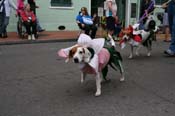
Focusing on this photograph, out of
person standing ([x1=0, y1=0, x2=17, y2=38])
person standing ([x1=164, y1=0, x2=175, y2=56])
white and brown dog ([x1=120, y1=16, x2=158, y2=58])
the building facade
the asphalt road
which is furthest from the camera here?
the building facade

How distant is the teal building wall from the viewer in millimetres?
18203

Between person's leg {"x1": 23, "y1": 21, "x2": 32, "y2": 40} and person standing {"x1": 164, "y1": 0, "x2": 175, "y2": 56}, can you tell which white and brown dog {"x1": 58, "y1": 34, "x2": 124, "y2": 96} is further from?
person's leg {"x1": 23, "y1": 21, "x2": 32, "y2": 40}

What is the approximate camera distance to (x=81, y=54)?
5945 millimetres

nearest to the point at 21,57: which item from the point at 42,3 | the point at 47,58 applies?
the point at 47,58

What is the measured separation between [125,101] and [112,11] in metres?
8.77

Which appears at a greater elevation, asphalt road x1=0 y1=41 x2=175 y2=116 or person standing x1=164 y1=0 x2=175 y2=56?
person standing x1=164 y1=0 x2=175 y2=56

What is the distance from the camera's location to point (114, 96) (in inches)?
252

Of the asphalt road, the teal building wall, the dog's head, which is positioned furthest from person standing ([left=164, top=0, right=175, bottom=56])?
the teal building wall

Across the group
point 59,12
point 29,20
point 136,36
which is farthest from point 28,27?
point 136,36

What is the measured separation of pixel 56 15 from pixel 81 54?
1295 cm

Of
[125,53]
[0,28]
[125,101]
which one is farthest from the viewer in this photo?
[0,28]

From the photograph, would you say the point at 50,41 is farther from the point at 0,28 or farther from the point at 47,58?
the point at 47,58

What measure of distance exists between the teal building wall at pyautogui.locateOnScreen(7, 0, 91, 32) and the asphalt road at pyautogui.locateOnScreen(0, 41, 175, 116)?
8.39m

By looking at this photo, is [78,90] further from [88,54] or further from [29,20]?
[29,20]
